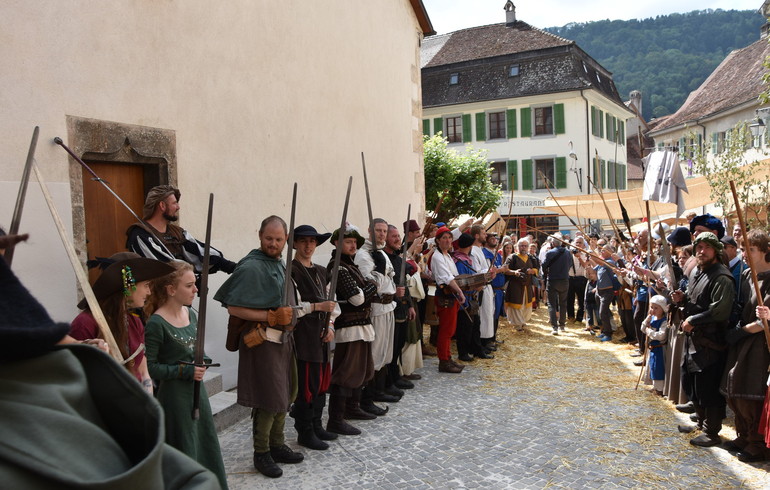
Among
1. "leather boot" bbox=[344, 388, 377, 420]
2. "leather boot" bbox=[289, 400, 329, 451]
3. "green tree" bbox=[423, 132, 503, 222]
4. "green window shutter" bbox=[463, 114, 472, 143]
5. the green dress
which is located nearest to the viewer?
the green dress

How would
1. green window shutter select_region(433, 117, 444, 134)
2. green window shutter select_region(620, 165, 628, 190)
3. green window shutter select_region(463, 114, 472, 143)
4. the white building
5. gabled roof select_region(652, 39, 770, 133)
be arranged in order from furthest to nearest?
green window shutter select_region(620, 165, 628, 190) → green window shutter select_region(433, 117, 444, 134) → green window shutter select_region(463, 114, 472, 143) → the white building → gabled roof select_region(652, 39, 770, 133)

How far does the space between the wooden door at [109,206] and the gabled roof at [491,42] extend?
2721 centimetres

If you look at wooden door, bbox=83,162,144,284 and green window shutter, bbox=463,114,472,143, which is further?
green window shutter, bbox=463,114,472,143

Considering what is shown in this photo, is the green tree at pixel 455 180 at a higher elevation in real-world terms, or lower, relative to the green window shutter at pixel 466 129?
lower

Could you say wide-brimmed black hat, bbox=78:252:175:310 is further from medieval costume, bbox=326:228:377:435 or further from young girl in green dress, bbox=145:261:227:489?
medieval costume, bbox=326:228:377:435

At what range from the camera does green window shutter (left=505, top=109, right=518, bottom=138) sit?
96.0ft

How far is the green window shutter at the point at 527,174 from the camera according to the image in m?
29.2

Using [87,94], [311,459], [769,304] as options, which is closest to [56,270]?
[87,94]

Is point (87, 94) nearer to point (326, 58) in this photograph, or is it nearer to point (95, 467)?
point (326, 58)

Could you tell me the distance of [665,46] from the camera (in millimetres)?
95312

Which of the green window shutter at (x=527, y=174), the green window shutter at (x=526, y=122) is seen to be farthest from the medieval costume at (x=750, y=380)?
the green window shutter at (x=526, y=122)

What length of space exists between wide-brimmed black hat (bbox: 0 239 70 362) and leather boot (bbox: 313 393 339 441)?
410 cm

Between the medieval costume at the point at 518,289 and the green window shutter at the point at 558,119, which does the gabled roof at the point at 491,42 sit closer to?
the green window shutter at the point at 558,119

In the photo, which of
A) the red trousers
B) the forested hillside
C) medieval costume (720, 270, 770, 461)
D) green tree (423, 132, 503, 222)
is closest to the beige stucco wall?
the red trousers
